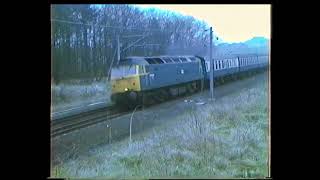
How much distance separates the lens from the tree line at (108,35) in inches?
236

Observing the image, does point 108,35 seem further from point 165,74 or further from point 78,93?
point 165,74

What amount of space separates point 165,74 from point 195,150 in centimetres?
322

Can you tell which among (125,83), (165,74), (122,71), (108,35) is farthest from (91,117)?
(165,74)

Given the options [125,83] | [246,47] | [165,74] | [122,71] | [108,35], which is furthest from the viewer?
[165,74]

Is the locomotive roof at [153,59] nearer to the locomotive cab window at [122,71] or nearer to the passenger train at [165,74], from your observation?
the passenger train at [165,74]

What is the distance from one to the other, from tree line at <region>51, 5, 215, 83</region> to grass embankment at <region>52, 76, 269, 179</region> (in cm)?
107

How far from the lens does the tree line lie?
6.00 metres

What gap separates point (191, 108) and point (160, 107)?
1.95ft

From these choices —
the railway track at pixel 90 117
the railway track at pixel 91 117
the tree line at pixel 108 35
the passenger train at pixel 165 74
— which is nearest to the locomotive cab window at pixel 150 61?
the passenger train at pixel 165 74

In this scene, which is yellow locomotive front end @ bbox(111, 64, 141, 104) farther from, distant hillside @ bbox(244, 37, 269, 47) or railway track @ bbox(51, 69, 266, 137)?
distant hillside @ bbox(244, 37, 269, 47)

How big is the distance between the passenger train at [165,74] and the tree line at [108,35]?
0.27 meters

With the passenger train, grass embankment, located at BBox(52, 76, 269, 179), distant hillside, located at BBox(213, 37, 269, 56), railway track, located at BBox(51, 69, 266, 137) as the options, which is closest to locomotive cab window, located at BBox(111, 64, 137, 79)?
the passenger train

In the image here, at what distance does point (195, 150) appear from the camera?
630cm
